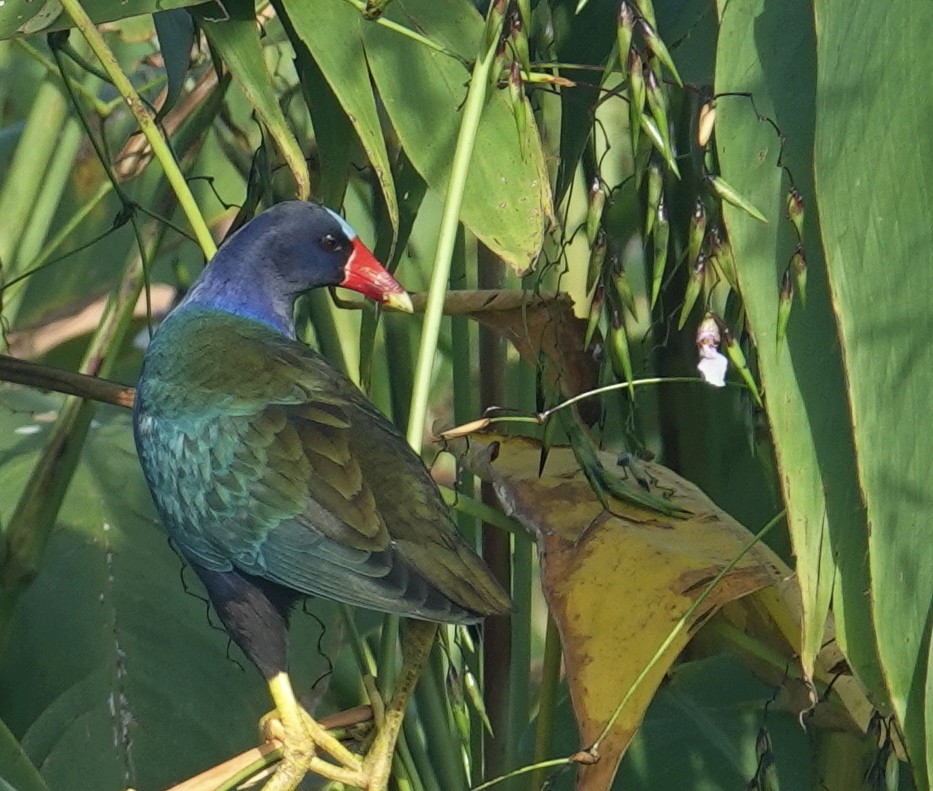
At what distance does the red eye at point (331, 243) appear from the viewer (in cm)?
121

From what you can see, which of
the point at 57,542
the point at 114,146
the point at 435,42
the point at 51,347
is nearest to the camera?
the point at 435,42

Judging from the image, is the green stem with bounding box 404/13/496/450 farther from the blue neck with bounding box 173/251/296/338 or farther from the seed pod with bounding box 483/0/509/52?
the blue neck with bounding box 173/251/296/338

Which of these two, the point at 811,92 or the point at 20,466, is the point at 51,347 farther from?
the point at 811,92

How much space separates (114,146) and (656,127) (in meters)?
1.18

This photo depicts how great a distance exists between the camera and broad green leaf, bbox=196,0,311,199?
895 mm

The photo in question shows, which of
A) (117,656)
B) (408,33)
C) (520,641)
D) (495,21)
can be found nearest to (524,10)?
(495,21)

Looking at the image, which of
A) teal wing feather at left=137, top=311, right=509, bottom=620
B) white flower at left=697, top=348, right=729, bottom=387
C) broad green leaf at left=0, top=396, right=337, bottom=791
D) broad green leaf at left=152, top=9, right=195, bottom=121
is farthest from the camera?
broad green leaf at left=0, top=396, right=337, bottom=791

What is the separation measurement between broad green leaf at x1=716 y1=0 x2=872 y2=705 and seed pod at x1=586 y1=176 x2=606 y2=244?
7 cm

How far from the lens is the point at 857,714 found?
1018 mm

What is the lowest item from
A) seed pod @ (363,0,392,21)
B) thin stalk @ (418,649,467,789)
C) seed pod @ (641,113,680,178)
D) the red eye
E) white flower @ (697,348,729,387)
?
thin stalk @ (418,649,467,789)

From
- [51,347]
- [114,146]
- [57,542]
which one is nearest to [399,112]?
[57,542]

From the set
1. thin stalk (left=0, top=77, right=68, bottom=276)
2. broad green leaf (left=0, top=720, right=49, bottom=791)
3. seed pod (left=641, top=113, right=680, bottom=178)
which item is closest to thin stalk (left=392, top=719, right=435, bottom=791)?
broad green leaf (left=0, top=720, right=49, bottom=791)

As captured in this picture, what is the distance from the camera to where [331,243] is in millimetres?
1220

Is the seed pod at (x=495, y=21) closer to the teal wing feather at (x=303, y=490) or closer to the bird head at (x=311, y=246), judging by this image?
the teal wing feather at (x=303, y=490)
